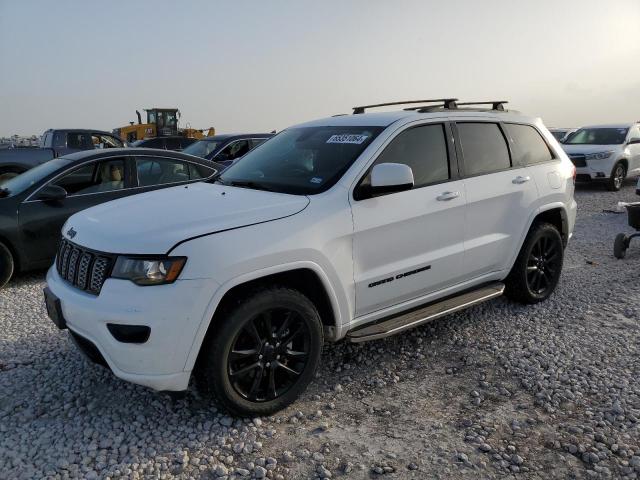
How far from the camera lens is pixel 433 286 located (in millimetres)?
3898

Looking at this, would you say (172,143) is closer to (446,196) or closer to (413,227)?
(446,196)

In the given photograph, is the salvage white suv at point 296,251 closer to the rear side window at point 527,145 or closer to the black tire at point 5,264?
the rear side window at point 527,145

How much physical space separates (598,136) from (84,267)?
14.6 m

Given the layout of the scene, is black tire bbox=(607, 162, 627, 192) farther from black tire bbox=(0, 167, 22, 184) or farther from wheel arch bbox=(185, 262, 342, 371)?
black tire bbox=(0, 167, 22, 184)

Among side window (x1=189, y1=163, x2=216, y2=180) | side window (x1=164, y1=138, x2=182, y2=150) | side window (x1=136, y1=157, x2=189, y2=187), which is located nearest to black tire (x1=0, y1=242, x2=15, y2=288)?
side window (x1=136, y1=157, x2=189, y2=187)

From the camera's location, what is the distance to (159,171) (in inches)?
259

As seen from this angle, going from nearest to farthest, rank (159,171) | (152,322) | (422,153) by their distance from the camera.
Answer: (152,322)
(422,153)
(159,171)

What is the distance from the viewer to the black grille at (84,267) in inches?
114

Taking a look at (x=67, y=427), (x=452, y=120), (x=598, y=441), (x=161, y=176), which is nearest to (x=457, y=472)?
(x=598, y=441)

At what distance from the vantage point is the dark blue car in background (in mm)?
10164

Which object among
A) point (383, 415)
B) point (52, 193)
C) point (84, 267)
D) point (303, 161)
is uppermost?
point (303, 161)

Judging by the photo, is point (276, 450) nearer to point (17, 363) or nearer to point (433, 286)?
point (433, 286)

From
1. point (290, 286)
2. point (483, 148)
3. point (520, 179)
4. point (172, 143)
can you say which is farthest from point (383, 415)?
point (172, 143)

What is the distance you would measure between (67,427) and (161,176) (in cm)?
398
